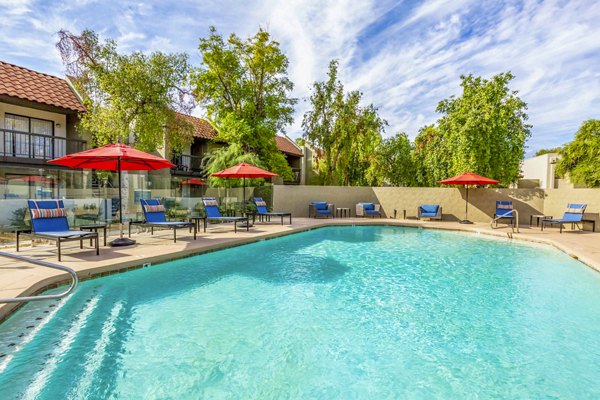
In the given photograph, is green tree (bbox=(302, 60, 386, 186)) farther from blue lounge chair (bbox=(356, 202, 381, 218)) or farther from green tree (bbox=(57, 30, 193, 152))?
green tree (bbox=(57, 30, 193, 152))

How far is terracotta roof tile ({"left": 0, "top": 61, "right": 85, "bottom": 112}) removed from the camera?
13769mm

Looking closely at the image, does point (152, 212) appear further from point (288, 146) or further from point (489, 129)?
point (288, 146)

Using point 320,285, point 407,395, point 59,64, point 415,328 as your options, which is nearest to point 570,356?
point 415,328

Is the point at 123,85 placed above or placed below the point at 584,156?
above

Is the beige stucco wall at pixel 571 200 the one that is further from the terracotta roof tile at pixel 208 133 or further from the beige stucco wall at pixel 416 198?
the terracotta roof tile at pixel 208 133

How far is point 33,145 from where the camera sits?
14.8 metres

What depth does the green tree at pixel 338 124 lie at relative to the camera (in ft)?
67.9

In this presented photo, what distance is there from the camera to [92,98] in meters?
12.5

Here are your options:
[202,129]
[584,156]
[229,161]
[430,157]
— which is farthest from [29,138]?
[584,156]

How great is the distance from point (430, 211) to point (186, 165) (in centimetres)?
1498

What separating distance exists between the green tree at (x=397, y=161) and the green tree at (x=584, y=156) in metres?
10.2

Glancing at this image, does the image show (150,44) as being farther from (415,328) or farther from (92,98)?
(415,328)

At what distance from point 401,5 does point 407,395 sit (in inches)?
494

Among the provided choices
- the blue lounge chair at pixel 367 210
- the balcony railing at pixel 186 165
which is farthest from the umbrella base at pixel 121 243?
the balcony railing at pixel 186 165
